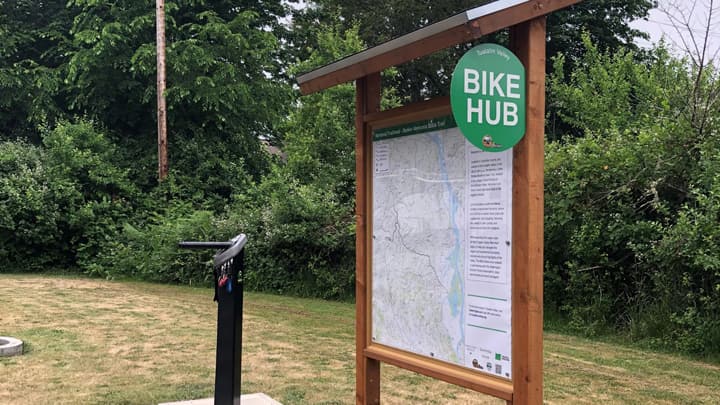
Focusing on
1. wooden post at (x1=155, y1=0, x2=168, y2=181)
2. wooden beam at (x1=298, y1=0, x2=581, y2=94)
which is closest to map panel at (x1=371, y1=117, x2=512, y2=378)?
wooden beam at (x1=298, y1=0, x2=581, y2=94)

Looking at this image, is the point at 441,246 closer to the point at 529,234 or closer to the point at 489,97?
the point at 529,234

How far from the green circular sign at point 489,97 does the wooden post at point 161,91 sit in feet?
55.4

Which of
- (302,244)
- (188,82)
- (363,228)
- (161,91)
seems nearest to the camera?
(363,228)

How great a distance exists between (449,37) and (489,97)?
368mm

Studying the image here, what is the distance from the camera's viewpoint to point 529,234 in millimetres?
3117

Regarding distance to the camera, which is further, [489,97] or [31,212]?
[31,212]

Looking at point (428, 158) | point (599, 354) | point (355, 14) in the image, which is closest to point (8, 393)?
point (428, 158)

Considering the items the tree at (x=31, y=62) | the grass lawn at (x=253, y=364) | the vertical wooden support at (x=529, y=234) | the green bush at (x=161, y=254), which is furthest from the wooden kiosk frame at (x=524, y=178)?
A: the tree at (x=31, y=62)

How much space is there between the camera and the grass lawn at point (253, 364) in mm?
5504

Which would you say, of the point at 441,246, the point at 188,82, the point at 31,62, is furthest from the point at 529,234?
the point at 31,62

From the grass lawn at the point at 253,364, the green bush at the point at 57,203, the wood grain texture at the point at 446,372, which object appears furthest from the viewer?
the green bush at the point at 57,203

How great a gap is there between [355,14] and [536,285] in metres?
25.4

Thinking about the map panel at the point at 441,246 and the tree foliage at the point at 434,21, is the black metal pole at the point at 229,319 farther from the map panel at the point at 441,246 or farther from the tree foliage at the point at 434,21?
A: the tree foliage at the point at 434,21

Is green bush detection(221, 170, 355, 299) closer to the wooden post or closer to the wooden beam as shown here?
the wooden post
